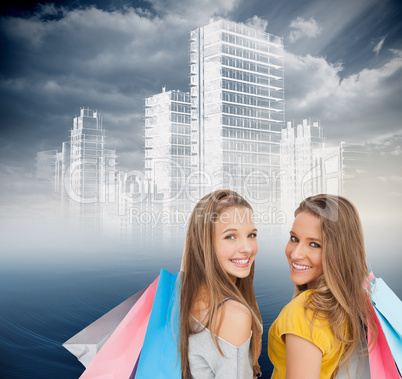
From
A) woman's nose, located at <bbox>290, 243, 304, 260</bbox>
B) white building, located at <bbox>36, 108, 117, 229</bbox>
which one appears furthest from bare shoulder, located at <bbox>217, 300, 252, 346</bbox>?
white building, located at <bbox>36, 108, 117, 229</bbox>

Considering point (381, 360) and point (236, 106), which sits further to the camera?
point (236, 106)

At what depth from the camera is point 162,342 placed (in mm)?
1041

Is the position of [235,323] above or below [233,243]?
below

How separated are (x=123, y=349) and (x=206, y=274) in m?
0.36

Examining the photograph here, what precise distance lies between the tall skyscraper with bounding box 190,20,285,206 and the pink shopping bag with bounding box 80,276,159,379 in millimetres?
4425

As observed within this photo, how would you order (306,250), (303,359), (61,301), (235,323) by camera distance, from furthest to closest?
(61,301)
(306,250)
(235,323)
(303,359)

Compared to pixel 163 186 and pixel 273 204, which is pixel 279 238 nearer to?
pixel 273 204

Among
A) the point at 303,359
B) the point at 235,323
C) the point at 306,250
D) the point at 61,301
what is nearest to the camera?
the point at 303,359

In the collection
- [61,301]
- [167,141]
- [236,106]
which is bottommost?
[61,301]

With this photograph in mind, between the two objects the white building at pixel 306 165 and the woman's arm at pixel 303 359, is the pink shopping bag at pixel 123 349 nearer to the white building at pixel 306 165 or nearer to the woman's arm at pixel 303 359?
the woman's arm at pixel 303 359

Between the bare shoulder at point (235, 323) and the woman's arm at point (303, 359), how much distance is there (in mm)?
150

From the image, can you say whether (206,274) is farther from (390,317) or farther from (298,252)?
(390,317)

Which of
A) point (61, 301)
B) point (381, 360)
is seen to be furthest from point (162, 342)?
point (61, 301)

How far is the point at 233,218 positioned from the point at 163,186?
4.78 m
